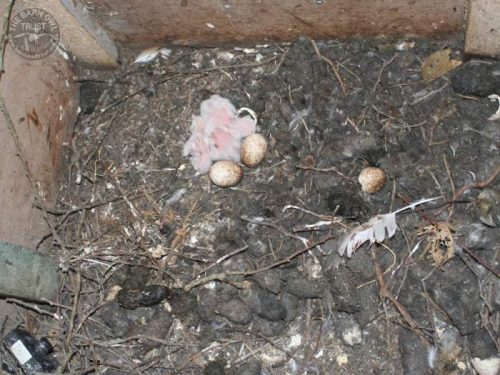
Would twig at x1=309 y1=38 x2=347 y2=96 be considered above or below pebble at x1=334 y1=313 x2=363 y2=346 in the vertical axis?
above

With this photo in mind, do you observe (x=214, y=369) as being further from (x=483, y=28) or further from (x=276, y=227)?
(x=483, y=28)

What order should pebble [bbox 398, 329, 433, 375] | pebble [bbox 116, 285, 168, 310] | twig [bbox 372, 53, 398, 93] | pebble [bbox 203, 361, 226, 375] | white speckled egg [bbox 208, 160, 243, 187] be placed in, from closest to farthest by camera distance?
1. pebble [bbox 398, 329, 433, 375]
2. pebble [bbox 203, 361, 226, 375]
3. pebble [bbox 116, 285, 168, 310]
4. white speckled egg [bbox 208, 160, 243, 187]
5. twig [bbox 372, 53, 398, 93]

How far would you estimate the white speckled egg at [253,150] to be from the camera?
359 centimetres

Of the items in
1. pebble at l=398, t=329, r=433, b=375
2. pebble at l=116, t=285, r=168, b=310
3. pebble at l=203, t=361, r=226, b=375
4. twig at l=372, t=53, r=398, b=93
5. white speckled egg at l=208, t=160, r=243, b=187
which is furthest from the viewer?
twig at l=372, t=53, r=398, b=93

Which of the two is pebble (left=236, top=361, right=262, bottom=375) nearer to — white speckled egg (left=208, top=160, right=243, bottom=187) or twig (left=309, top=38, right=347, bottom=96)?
white speckled egg (left=208, top=160, right=243, bottom=187)

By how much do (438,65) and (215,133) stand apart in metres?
1.14

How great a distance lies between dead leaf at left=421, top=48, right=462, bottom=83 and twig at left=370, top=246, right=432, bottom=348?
94cm

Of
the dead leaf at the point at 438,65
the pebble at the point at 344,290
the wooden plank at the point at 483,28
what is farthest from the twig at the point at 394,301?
the wooden plank at the point at 483,28

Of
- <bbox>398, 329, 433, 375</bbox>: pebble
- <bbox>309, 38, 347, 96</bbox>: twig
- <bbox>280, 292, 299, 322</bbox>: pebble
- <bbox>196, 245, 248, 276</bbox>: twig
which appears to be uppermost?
<bbox>309, 38, 347, 96</bbox>: twig

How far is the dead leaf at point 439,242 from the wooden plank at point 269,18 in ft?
3.34

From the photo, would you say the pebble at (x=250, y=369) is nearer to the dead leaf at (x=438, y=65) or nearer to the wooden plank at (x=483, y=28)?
the dead leaf at (x=438, y=65)

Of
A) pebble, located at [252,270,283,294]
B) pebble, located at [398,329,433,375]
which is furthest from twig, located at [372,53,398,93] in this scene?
pebble, located at [398,329,433,375]

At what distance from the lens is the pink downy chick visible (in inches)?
→ 145

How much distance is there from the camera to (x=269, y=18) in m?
3.73
